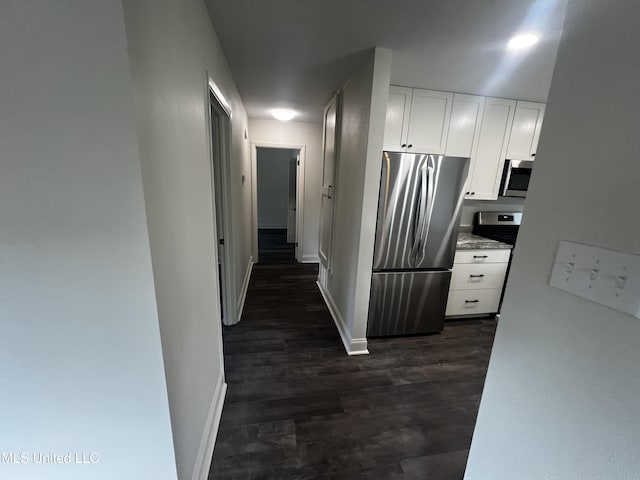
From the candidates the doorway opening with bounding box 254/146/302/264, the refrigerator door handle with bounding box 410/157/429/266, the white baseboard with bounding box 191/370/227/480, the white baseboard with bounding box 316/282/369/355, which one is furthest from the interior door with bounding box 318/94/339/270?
the doorway opening with bounding box 254/146/302/264

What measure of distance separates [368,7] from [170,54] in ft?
3.42

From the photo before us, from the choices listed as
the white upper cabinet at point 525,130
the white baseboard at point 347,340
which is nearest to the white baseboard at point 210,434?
the white baseboard at point 347,340

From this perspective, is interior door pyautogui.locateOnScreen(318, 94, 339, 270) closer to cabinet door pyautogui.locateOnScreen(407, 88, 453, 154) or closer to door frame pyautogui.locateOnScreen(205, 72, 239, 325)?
cabinet door pyautogui.locateOnScreen(407, 88, 453, 154)

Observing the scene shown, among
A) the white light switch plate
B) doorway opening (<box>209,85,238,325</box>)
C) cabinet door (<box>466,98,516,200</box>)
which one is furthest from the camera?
cabinet door (<box>466,98,516,200</box>)

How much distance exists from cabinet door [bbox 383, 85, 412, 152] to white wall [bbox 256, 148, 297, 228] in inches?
185

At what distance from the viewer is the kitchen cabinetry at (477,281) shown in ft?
8.77

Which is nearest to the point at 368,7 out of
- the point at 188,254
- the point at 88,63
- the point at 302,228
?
the point at 88,63

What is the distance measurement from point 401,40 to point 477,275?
235 centimetres

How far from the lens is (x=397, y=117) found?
2.36 metres

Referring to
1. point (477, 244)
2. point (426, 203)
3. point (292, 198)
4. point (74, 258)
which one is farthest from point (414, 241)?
point (292, 198)

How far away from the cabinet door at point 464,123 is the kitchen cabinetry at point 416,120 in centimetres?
7

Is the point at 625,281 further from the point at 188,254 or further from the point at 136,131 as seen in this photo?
the point at 188,254

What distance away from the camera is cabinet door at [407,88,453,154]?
7.85 feet

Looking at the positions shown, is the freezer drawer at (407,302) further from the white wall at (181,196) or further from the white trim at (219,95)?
the white trim at (219,95)
